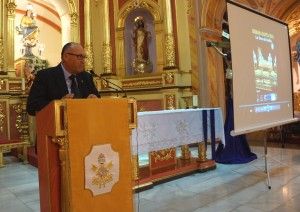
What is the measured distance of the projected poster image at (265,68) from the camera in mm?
3689

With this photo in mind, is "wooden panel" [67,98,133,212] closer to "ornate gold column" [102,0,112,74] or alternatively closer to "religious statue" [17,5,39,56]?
"ornate gold column" [102,0,112,74]

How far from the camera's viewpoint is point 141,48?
28.8 ft

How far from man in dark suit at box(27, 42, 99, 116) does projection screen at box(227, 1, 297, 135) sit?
165cm

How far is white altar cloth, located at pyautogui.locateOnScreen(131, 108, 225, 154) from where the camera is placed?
3.77 m

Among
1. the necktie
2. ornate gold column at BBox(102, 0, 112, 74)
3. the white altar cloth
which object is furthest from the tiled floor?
ornate gold column at BBox(102, 0, 112, 74)

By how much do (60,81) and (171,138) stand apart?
219 cm

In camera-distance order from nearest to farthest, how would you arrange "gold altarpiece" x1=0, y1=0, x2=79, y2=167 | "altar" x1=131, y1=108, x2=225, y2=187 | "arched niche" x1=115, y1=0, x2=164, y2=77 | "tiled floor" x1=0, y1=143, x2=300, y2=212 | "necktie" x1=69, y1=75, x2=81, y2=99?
1. "necktie" x1=69, y1=75, x2=81, y2=99
2. "tiled floor" x1=0, y1=143, x2=300, y2=212
3. "altar" x1=131, y1=108, x2=225, y2=187
4. "gold altarpiece" x1=0, y1=0, x2=79, y2=167
5. "arched niche" x1=115, y1=0, x2=164, y2=77

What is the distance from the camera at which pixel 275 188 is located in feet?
11.9

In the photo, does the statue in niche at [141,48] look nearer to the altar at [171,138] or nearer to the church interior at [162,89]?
the church interior at [162,89]

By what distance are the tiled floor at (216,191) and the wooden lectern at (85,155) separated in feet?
3.86

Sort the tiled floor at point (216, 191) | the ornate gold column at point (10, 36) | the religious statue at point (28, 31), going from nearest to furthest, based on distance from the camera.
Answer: the tiled floor at point (216, 191)
the ornate gold column at point (10, 36)
the religious statue at point (28, 31)

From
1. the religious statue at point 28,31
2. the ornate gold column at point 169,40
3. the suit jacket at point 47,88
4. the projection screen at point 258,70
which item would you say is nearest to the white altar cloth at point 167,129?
the projection screen at point 258,70

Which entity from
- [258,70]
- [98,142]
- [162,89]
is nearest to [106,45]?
[162,89]

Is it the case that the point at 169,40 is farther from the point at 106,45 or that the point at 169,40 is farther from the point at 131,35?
the point at 106,45
